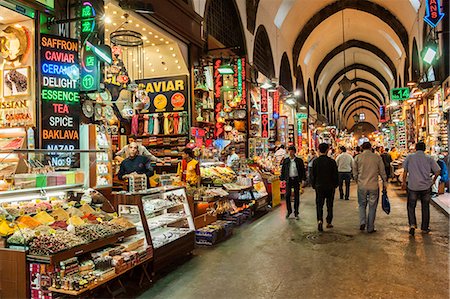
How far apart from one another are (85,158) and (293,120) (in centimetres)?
1721

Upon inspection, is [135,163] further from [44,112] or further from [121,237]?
[121,237]

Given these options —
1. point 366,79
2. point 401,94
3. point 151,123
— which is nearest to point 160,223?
point 151,123

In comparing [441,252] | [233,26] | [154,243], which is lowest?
[441,252]

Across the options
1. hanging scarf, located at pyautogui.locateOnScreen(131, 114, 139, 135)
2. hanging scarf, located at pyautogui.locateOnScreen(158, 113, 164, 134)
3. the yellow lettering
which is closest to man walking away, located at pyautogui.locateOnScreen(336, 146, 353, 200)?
the yellow lettering

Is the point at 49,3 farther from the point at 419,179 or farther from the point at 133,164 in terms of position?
the point at 419,179

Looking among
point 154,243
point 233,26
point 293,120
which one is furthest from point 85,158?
point 293,120

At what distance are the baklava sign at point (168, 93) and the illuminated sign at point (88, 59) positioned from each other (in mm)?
3926

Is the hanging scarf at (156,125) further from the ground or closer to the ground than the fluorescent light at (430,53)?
closer to the ground

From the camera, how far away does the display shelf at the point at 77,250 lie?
134 inches

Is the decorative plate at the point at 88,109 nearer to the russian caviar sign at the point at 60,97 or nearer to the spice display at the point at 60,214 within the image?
the russian caviar sign at the point at 60,97

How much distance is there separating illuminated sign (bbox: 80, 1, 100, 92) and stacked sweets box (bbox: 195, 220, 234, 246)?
2841 millimetres

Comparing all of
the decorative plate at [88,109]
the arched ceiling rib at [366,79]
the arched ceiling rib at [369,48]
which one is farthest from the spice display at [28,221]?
the arched ceiling rib at [366,79]

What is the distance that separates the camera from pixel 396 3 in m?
17.9

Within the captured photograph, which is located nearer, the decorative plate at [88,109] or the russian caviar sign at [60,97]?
the russian caviar sign at [60,97]
